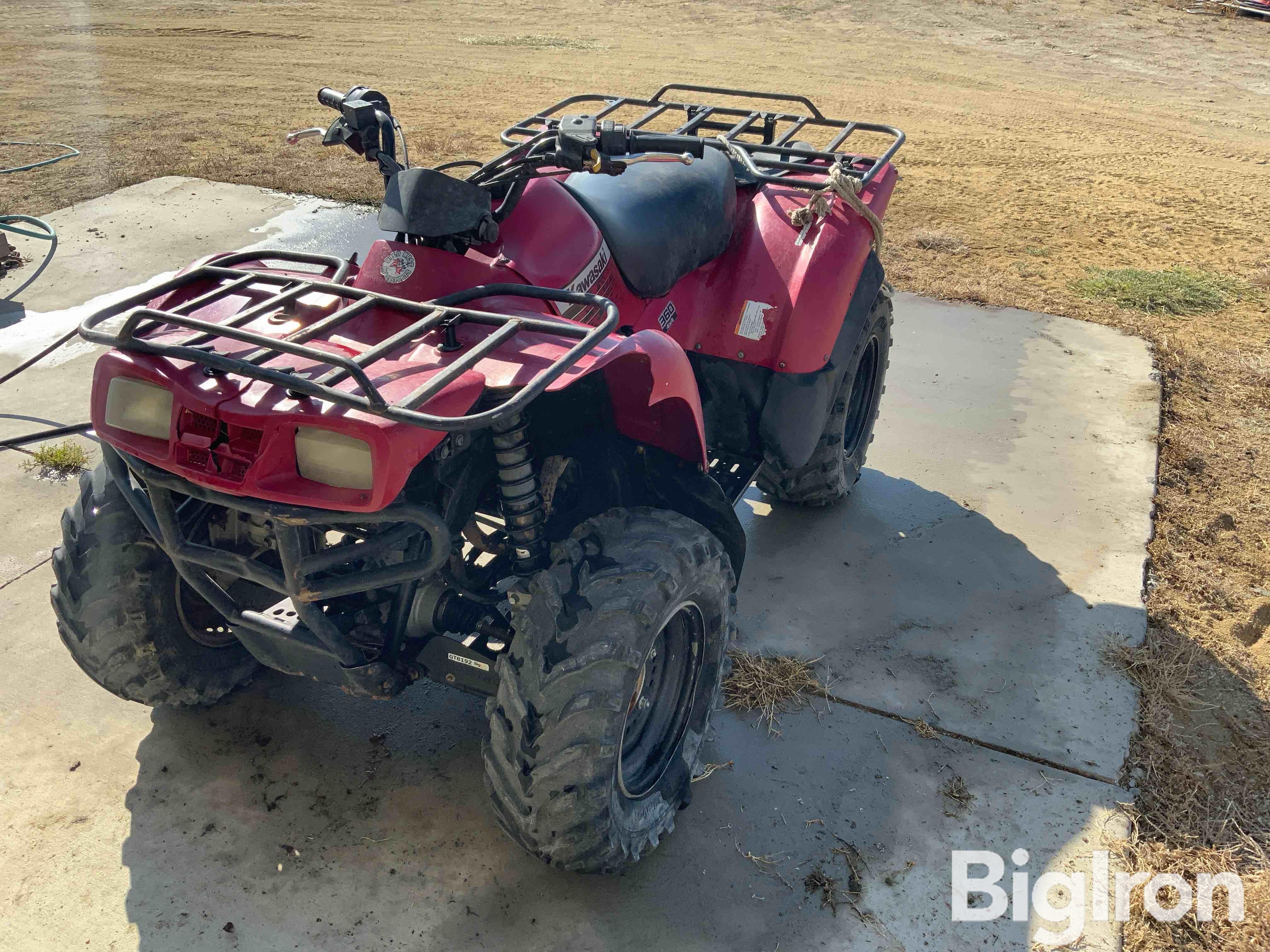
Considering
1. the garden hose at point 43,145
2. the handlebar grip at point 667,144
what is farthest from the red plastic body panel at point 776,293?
the garden hose at point 43,145

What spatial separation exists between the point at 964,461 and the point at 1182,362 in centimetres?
199

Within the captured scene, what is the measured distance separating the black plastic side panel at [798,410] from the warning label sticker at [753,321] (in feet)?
0.53

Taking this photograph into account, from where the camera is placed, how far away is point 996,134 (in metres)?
10.9

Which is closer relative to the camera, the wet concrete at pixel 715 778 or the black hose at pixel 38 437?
the wet concrete at pixel 715 778

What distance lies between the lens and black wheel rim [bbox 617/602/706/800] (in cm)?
271

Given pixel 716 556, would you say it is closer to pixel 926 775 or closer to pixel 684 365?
pixel 684 365

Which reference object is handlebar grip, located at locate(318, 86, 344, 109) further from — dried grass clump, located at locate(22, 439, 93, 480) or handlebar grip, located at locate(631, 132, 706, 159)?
dried grass clump, located at locate(22, 439, 93, 480)

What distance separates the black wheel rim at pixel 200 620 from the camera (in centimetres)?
284

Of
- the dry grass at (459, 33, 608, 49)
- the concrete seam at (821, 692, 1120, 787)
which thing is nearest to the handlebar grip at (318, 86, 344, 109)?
the concrete seam at (821, 692, 1120, 787)

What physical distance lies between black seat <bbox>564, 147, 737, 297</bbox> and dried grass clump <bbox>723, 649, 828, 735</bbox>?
1.21 metres

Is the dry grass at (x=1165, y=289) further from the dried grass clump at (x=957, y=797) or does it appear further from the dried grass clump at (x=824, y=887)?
the dried grass clump at (x=824, y=887)

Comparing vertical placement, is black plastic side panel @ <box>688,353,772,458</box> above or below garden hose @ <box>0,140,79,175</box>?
above

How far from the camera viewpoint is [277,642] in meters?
2.40

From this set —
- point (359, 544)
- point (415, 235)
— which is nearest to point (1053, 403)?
point (415, 235)
